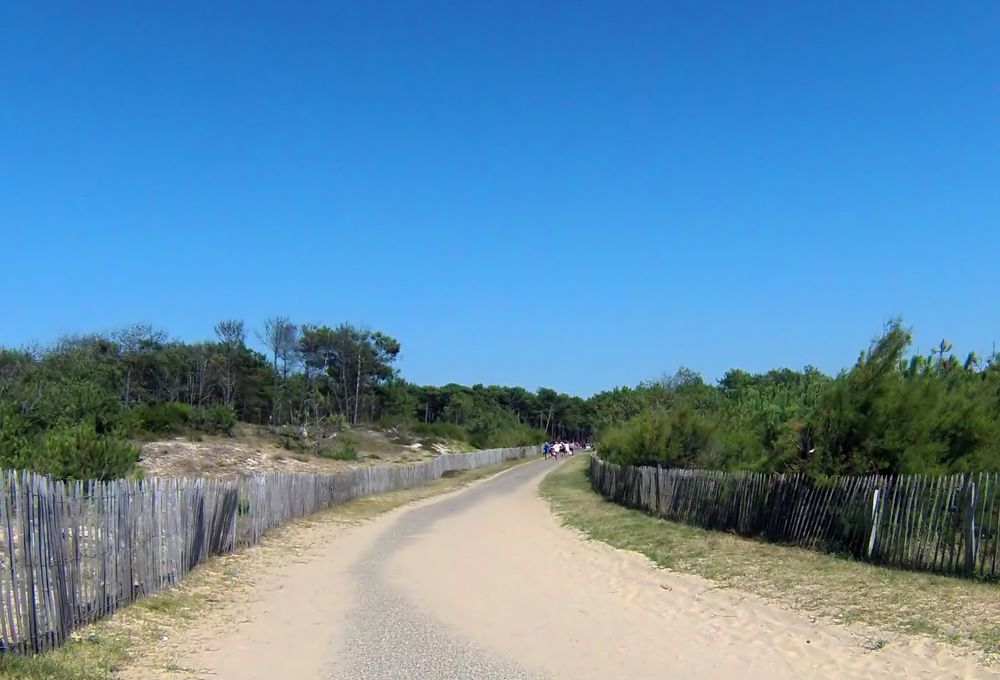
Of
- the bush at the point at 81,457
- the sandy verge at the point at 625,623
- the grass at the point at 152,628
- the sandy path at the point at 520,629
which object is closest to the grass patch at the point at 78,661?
the grass at the point at 152,628

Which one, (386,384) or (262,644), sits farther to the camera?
(386,384)

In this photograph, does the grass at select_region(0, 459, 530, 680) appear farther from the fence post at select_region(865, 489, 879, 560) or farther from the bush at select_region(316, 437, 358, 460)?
the bush at select_region(316, 437, 358, 460)

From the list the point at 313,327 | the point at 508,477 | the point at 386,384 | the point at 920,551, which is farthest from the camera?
the point at 386,384

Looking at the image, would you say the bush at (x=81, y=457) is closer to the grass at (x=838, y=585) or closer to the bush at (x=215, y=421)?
the grass at (x=838, y=585)

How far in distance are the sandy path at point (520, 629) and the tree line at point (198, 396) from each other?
790 cm

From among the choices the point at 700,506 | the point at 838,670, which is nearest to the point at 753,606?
the point at 838,670

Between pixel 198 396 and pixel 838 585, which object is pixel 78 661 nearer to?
pixel 838 585

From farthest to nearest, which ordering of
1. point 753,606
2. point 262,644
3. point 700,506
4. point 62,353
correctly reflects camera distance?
point 62,353, point 700,506, point 753,606, point 262,644

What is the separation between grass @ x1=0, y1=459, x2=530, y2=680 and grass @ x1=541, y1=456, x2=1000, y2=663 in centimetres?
707

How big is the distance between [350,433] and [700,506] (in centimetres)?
4563

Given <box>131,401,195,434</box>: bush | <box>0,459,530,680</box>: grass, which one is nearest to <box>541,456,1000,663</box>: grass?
<box>0,459,530,680</box>: grass

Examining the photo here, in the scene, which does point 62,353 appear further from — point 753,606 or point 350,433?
point 753,606

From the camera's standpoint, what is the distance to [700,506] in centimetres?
1944

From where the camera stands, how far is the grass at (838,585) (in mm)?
8625
